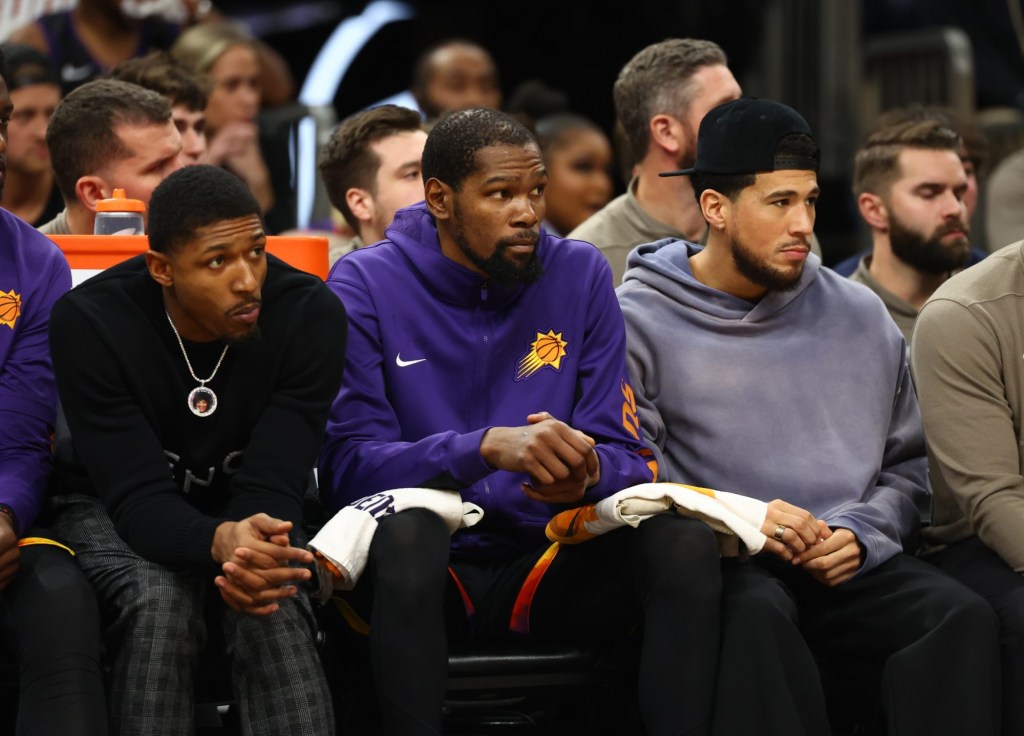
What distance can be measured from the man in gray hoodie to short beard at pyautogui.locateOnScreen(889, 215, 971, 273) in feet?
3.09

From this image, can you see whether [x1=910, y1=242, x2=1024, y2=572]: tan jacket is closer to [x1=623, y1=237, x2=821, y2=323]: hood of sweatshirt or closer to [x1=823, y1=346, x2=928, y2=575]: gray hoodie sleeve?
[x1=823, y1=346, x2=928, y2=575]: gray hoodie sleeve

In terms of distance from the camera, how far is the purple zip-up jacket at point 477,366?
117 inches

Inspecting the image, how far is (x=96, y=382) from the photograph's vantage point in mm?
2707

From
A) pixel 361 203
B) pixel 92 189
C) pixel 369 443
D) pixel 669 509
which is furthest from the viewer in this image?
pixel 361 203

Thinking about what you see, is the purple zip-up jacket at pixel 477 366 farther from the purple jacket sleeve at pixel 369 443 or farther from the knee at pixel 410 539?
the knee at pixel 410 539

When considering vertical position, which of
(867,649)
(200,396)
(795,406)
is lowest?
(867,649)

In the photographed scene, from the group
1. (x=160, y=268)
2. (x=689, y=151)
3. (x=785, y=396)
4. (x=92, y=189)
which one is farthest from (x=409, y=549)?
(x=689, y=151)

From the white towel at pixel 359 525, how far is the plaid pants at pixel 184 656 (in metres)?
0.08

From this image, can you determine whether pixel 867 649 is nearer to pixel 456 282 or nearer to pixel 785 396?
pixel 785 396

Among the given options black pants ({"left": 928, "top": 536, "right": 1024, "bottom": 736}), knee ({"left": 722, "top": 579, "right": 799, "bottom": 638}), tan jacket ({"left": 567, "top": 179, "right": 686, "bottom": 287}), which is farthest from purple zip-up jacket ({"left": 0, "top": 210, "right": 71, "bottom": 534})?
black pants ({"left": 928, "top": 536, "right": 1024, "bottom": 736})

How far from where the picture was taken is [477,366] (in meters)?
3.06

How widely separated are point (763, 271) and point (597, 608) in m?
0.80

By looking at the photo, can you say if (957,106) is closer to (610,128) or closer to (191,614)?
(610,128)

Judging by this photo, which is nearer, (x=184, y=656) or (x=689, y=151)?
(x=184, y=656)
